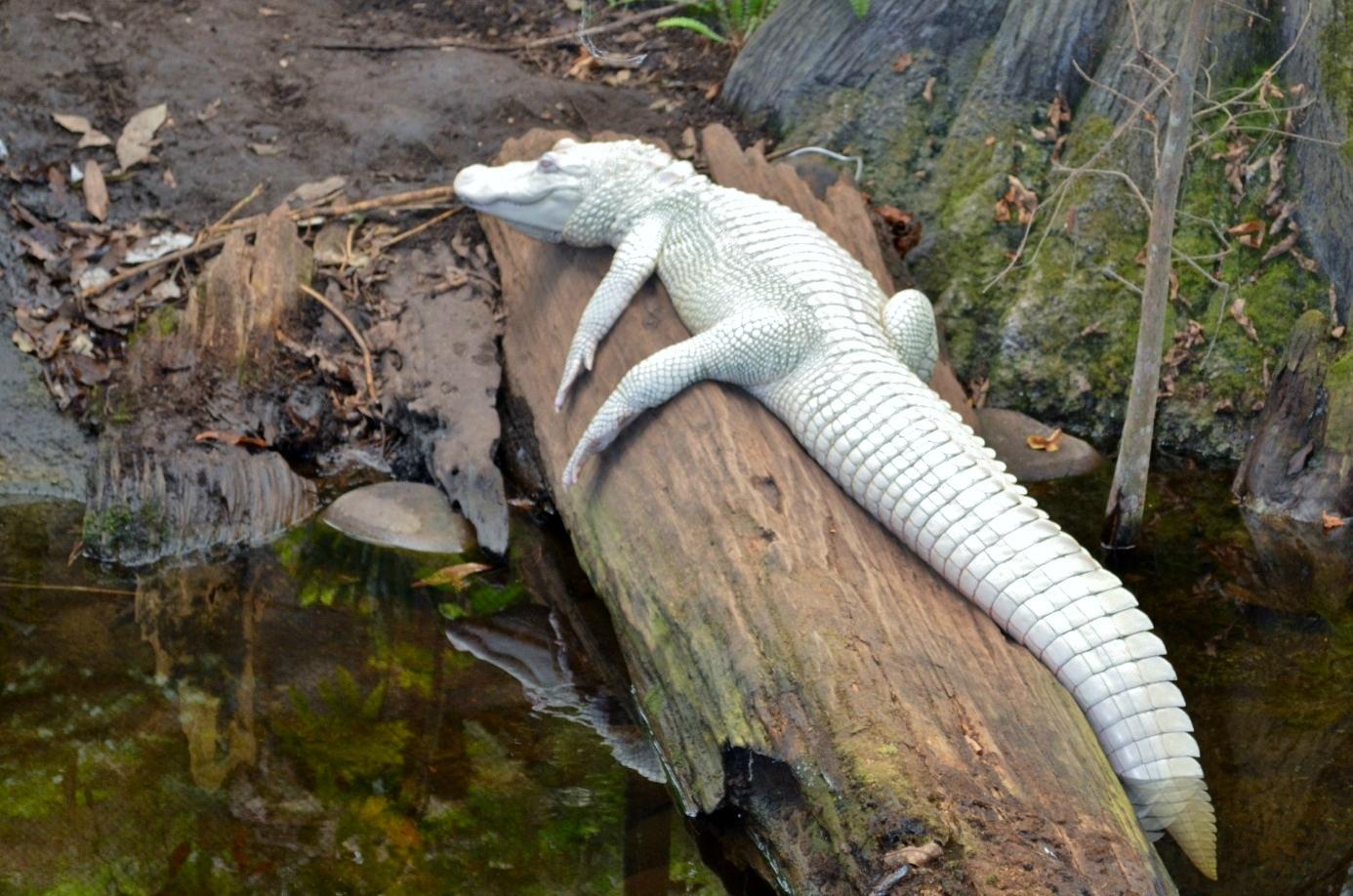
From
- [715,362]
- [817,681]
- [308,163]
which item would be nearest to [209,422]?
[308,163]

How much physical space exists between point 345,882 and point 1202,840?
7.42 ft

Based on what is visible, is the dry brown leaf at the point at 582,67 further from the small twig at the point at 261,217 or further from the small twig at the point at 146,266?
the small twig at the point at 146,266

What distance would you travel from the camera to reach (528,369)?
5.27 metres

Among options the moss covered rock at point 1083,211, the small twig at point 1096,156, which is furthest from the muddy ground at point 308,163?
the small twig at point 1096,156

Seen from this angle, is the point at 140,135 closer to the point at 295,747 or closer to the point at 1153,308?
the point at 295,747

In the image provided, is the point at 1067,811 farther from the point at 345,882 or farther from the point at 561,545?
the point at 561,545

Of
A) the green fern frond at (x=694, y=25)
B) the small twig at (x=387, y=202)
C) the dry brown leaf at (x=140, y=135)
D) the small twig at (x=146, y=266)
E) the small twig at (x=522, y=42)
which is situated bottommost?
the small twig at (x=146, y=266)

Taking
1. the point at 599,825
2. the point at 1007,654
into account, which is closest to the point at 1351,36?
the point at 1007,654

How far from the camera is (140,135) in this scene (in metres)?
6.58

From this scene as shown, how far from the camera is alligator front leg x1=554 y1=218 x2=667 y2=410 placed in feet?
15.8

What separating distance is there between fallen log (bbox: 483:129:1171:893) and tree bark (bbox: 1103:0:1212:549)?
1.31 meters

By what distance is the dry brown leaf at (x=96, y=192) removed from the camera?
20.4 ft

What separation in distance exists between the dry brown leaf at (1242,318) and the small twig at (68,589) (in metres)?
4.59

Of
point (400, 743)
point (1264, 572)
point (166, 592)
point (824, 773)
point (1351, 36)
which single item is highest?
point (1351, 36)
